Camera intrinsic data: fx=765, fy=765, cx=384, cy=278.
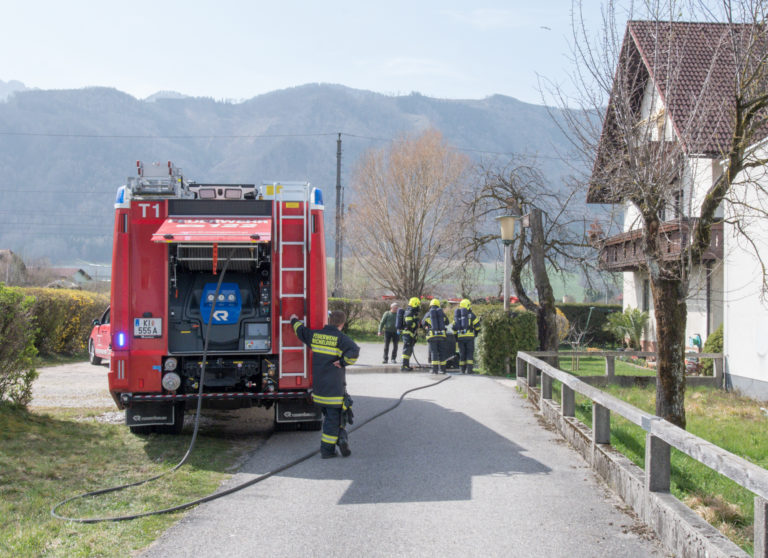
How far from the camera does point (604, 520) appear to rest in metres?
5.95

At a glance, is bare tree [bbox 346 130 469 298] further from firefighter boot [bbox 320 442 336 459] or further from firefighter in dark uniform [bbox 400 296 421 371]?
firefighter boot [bbox 320 442 336 459]

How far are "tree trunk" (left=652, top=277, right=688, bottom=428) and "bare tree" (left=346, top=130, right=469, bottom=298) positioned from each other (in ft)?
99.8

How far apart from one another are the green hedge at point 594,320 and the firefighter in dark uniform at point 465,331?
16238 mm

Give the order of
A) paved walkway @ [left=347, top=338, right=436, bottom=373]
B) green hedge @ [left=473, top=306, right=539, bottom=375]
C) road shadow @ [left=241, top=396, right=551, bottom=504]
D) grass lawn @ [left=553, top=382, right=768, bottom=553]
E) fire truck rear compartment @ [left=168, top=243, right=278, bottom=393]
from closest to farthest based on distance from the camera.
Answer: grass lawn @ [left=553, top=382, right=768, bottom=553], road shadow @ [left=241, top=396, right=551, bottom=504], fire truck rear compartment @ [left=168, top=243, right=278, bottom=393], green hedge @ [left=473, top=306, right=539, bottom=375], paved walkway @ [left=347, top=338, right=436, bottom=373]

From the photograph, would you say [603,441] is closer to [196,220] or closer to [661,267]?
[661,267]

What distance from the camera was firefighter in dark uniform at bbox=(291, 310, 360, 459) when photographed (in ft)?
27.7

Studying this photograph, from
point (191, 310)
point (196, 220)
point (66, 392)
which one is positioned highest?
point (196, 220)

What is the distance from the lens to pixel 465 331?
60.0ft

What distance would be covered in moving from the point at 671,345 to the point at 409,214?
31888 mm

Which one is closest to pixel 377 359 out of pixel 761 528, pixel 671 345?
pixel 671 345

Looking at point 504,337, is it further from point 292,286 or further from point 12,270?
point 12,270

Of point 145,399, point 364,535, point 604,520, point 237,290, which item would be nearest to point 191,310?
point 237,290

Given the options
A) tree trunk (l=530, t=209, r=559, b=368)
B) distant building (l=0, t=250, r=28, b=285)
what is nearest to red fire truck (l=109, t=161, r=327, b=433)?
tree trunk (l=530, t=209, r=559, b=368)

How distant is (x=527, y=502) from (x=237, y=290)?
460 cm
